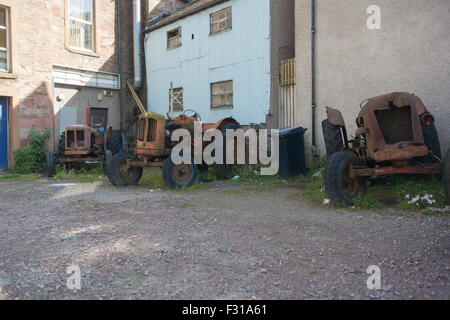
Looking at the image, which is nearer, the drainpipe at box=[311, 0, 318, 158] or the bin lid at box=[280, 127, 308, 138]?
the bin lid at box=[280, 127, 308, 138]

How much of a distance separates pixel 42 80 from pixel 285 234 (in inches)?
433

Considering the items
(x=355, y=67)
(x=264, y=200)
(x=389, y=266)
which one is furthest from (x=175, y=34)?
(x=389, y=266)

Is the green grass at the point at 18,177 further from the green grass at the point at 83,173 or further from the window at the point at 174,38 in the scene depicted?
the window at the point at 174,38

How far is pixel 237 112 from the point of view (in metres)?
11.5

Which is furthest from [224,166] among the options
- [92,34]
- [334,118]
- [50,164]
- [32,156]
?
[92,34]

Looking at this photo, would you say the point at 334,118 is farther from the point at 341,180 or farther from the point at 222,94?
the point at 222,94

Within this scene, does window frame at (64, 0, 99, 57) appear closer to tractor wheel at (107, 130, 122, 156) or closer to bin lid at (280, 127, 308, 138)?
tractor wheel at (107, 130, 122, 156)

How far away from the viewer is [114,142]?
448 inches

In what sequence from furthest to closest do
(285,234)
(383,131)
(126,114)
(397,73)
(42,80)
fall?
(126,114) < (42,80) < (397,73) < (383,131) < (285,234)

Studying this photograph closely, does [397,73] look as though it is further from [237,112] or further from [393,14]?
[237,112]

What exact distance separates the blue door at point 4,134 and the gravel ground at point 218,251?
21.4 ft

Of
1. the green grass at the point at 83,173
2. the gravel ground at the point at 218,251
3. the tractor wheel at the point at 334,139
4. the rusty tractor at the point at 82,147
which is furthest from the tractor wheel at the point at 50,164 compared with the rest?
the tractor wheel at the point at 334,139

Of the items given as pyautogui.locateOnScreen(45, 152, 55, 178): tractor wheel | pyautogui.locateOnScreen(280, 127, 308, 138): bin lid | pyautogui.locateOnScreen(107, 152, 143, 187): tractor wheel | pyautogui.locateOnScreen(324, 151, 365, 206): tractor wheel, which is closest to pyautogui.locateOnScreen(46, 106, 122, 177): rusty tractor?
pyautogui.locateOnScreen(45, 152, 55, 178): tractor wheel

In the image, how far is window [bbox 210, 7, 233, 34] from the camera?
1188 cm
